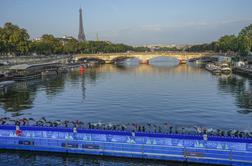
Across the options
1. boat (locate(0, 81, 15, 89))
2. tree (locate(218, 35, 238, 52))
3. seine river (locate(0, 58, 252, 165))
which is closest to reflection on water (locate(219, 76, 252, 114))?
seine river (locate(0, 58, 252, 165))

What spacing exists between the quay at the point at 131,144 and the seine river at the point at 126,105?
0.76 meters

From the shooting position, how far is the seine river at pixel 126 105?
140ft

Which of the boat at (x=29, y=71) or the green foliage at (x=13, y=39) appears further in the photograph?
the green foliage at (x=13, y=39)

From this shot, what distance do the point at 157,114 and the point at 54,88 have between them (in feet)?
121

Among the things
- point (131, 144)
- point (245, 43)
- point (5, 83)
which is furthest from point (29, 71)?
point (131, 144)

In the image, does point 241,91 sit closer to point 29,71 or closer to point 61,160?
point 61,160

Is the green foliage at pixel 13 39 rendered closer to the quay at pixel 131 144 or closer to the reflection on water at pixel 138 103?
the reflection on water at pixel 138 103

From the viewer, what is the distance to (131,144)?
101ft

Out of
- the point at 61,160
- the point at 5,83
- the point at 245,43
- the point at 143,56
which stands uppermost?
the point at 245,43

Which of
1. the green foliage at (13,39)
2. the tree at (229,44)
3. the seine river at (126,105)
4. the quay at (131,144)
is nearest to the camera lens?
the quay at (131,144)

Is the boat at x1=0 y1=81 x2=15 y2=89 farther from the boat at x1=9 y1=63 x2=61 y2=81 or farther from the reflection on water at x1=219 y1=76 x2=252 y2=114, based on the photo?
→ the reflection on water at x1=219 y1=76 x2=252 y2=114

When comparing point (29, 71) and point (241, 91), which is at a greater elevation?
point (29, 71)

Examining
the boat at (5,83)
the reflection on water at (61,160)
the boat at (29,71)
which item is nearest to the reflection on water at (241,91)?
the reflection on water at (61,160)

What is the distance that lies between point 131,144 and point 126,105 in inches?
1061
